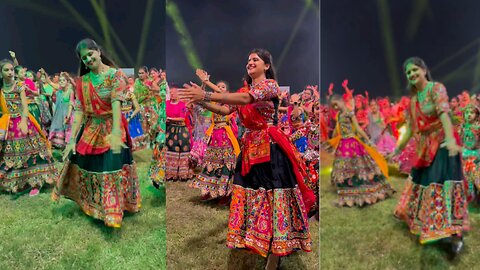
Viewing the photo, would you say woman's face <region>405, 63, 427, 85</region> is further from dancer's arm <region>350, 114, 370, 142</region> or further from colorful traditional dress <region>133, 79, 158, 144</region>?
colorful traditional dress <region>133, 79, 158, 144</region>

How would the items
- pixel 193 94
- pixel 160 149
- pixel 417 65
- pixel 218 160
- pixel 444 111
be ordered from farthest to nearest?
pixel 218 160
pixel 160 149
pixel 417 65
pixel 444 111
pixel 193 94

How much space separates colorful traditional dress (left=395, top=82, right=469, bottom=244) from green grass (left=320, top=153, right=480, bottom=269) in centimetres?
10

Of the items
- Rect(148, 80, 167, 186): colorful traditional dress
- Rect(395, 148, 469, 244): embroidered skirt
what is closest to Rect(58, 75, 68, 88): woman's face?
Rect(148, 80, 167, 186): colorful traditional dress

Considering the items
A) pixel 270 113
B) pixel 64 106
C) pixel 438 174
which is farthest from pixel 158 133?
pixel 438 174

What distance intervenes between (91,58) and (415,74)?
2231mm

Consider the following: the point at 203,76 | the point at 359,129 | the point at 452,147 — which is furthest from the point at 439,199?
the point at 203,76

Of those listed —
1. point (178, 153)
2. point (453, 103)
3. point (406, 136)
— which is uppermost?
point (453, 103)

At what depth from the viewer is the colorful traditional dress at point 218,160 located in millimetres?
3584

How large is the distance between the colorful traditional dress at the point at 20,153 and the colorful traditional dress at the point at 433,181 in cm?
257

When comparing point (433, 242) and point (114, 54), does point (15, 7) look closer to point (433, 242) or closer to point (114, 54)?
point (114, 54)

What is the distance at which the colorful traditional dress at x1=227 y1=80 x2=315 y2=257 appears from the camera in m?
2.74

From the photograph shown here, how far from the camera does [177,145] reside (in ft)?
12.1

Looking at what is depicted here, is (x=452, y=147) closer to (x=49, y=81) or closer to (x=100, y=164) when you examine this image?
(x=100, y=164)

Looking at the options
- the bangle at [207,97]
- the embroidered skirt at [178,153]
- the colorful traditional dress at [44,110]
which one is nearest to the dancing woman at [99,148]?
the colorful traditional dress at [44,110]
